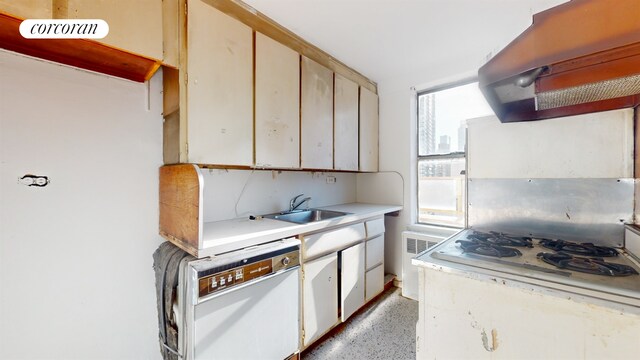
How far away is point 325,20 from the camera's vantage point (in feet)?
5.82

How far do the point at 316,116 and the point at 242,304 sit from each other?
1516 millimetres

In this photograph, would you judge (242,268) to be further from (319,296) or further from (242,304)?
(319,296)

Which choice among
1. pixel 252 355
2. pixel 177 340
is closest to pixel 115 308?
pixel 177 340

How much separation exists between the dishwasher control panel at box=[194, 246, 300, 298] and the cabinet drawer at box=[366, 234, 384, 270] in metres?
1.00

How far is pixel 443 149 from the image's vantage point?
266 cm

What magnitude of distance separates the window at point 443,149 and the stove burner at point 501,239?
1162 millimetres

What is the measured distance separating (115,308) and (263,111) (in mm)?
1462

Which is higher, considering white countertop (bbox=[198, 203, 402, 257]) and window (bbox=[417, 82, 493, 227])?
window (bbox=[417, 82, 493, 227])

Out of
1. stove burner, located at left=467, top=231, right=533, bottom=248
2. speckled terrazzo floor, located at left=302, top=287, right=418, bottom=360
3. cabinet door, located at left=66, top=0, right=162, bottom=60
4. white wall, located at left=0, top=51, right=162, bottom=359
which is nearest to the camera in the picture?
cabinet door, located at left=66, top=0, right=162, bottom=60

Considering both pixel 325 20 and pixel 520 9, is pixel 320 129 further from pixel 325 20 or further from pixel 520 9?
pixel 520 9

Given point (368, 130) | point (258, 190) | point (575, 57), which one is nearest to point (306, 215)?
point (258, 190)

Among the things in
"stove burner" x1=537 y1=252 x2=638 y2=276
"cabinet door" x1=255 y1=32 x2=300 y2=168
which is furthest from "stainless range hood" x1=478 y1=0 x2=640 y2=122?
"cabinet door" x1=255 y1=32 x2=300 y2=168

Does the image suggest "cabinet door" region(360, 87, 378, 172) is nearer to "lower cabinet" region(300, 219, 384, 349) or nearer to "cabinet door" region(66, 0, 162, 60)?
"lower cabinet" region(300, 219, 384, 349)

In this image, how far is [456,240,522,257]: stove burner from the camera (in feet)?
3.54
